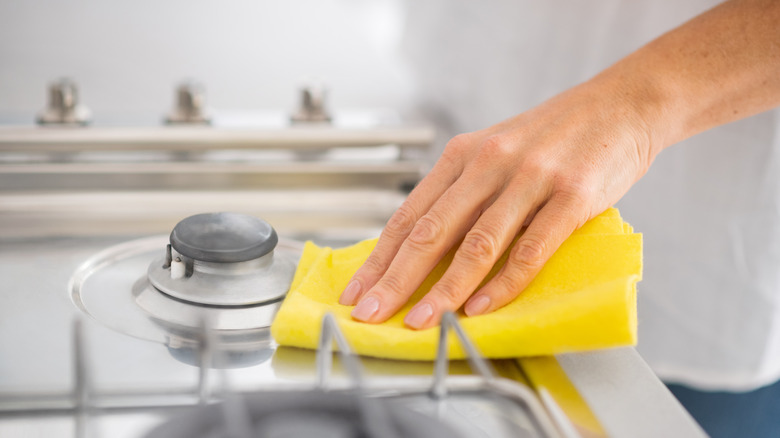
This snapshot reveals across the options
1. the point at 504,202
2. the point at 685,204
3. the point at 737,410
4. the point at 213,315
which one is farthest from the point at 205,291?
the point at 737,410

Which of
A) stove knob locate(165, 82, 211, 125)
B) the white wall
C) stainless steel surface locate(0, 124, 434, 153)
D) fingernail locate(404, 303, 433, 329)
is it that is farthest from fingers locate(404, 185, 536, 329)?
the white wall

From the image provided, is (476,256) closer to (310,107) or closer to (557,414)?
(557,414)

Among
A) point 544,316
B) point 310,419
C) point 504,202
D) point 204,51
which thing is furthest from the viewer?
point 204,51

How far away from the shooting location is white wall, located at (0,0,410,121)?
43.5 inches

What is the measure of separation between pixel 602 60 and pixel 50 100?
667 mm

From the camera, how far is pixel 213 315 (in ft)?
1.57

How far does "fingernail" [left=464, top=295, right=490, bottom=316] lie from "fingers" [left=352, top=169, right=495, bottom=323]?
37mm

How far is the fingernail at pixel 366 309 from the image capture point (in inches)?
18.3

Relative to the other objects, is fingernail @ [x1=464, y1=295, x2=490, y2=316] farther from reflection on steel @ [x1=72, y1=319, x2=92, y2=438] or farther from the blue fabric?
the blue fabric

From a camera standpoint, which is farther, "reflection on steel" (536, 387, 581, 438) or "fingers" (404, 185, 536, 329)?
"fingers" (404, 185, 536, 329)

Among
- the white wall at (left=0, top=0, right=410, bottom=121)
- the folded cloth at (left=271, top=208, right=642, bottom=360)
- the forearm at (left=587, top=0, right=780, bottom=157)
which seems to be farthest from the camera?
the white wall at (left=0, top=0, right=410, bottom=121)

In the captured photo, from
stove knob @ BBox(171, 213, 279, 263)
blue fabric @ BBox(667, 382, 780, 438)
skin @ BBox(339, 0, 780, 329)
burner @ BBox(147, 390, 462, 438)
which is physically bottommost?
blue fabric @ BBox(667, 382, 780, 438)

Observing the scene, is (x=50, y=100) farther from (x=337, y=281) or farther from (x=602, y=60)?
(x=602, y=60)

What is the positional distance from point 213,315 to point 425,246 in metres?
0.16
